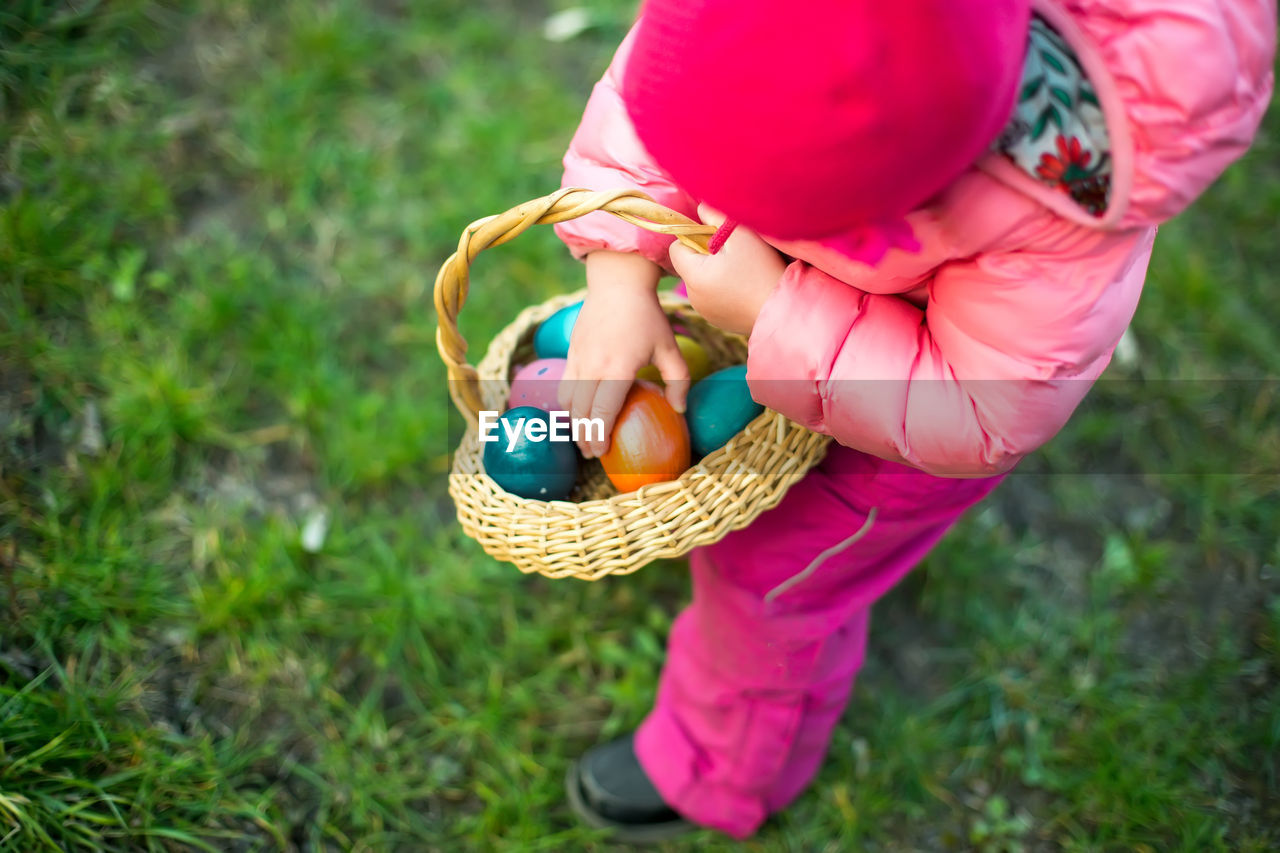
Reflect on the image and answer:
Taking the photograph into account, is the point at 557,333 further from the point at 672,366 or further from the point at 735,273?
the point at 735,273

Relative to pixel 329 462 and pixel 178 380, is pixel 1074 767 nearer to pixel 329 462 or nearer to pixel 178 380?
pixel 329 462

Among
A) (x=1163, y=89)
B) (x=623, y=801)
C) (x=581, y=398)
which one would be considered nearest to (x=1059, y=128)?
(x=1163, y=89)

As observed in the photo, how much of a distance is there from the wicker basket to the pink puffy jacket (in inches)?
3.8

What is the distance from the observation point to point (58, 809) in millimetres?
1408

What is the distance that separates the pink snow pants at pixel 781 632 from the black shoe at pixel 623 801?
1.3 inches

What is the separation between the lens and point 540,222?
1.05m

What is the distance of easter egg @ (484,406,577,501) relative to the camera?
4.16 ft

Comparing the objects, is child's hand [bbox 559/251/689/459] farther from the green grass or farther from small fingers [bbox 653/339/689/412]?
the green grass

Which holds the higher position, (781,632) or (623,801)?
(781,632)

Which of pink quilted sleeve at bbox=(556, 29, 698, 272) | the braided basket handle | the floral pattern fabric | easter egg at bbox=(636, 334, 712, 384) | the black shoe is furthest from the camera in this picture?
the black shoe

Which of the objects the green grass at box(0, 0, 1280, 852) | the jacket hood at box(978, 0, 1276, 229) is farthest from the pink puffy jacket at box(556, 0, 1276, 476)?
the green grass at box(0, 0, 1280, 852)

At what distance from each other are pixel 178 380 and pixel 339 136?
2.95 feet

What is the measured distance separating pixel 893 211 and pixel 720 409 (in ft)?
1.70

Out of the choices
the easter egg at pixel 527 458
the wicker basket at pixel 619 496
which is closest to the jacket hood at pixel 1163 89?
the wicker basket at pixel 619 496
